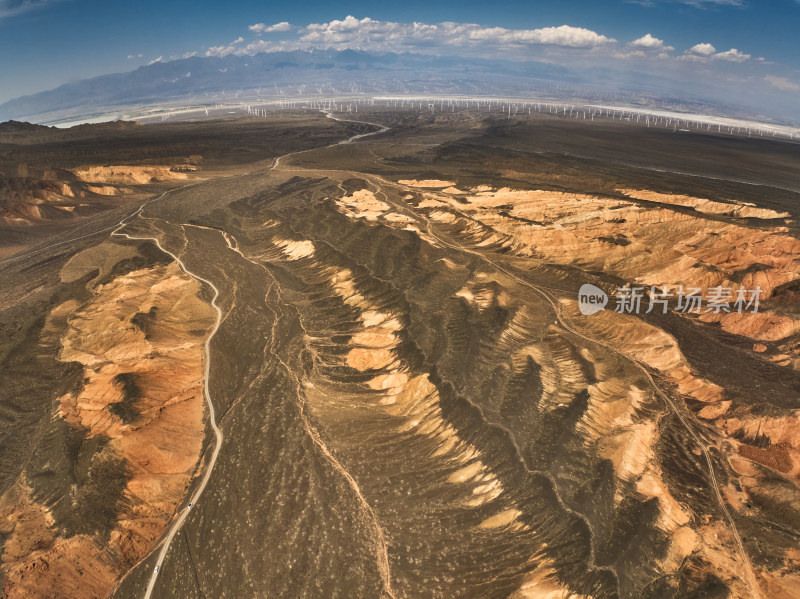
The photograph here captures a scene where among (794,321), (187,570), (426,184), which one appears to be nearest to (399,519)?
(187,570)

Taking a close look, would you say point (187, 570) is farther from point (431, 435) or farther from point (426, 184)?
point (426, 184)

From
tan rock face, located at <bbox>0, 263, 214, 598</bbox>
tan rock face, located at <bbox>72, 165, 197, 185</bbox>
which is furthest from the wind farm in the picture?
tan rock face, located at <bbox>72, 165, 197, 185</bbox>

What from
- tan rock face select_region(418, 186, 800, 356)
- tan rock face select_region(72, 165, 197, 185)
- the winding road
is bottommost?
the winding road

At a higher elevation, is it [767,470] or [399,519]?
[767,470]
